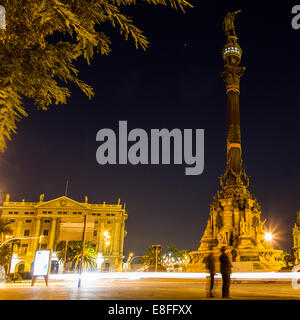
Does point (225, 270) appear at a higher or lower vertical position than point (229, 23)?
lower

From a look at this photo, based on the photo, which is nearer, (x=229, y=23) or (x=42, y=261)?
(x=42, y=261)

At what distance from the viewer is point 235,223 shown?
3538 cm

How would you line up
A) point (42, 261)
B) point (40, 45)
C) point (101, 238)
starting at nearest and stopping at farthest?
point (40, 45) < point (42, 261) < point (101, 238)

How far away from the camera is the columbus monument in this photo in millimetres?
32562

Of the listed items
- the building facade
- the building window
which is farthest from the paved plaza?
the building window

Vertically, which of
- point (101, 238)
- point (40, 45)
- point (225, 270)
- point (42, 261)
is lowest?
point (225, 270)

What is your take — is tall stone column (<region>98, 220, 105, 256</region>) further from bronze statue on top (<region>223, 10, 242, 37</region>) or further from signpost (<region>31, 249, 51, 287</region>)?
signpost (<region>31, 249, 51, 287</region>)

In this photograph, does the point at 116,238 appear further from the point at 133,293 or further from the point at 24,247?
the point at 133,293

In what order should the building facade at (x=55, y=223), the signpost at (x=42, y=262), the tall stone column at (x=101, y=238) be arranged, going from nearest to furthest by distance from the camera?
the signpost at (x=42, y=262)
the building facade at (x=55, y=223)
the tall stone column at (x=101, y=238)

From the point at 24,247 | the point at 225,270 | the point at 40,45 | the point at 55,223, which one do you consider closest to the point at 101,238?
the point at 55,223

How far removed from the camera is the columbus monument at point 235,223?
32562 mm

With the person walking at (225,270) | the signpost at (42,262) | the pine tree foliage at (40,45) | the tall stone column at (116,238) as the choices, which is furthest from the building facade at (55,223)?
the pine tree foliage at (40,45)

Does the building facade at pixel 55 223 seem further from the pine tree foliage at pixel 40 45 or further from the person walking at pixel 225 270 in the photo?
the pine tree foliage at pixel 40 45
